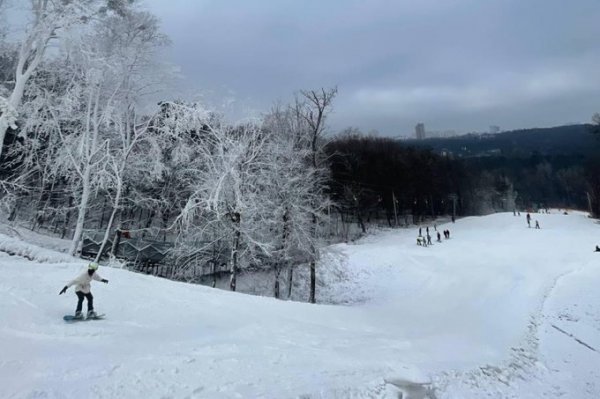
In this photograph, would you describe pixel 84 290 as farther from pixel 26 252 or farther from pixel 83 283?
pixel 26 252

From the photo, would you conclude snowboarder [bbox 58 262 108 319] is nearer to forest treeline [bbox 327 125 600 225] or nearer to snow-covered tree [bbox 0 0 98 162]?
snow-covered tree [bbox 0 0 98 162]

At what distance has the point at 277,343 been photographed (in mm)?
10086

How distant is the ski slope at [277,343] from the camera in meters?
7.07

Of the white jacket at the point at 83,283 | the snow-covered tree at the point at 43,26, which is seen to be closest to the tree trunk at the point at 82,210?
the snow-covered tree at the point at 43,26

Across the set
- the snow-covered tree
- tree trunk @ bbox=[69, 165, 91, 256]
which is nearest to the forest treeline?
tree trunk @ bbox=[69, 165, 91, 256]

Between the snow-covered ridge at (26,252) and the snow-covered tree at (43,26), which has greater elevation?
the snow-covered tree at (43,26)

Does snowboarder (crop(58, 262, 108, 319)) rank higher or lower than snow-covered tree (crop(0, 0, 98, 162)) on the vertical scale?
lower

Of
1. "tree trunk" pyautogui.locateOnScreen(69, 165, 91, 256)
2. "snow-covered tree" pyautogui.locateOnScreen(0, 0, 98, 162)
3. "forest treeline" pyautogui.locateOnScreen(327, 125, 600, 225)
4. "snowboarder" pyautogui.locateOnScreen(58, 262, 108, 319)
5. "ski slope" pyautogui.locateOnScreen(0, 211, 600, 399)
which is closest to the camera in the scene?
"ski slope" pyautogui.locateOnScreen(0, 211, 600, 399)

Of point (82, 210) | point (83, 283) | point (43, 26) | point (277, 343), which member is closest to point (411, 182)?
point (82, 210)

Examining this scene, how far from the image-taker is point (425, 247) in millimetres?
40125

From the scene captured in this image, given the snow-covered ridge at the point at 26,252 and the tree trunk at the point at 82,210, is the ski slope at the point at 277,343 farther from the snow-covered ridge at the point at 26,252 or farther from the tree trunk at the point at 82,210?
the tree trunk at the point at 82,210

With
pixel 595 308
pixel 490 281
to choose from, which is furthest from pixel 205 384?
pixel 490 281

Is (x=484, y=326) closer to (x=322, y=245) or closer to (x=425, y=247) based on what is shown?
(x=322, y=245)

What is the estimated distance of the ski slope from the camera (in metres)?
7.07
